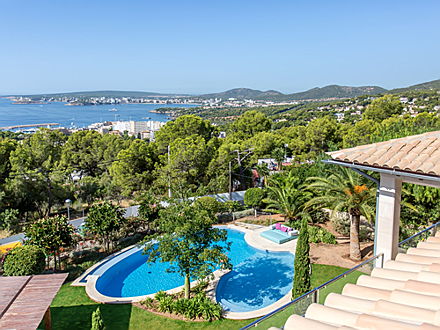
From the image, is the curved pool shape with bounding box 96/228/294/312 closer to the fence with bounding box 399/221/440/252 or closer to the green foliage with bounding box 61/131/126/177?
the fence with bounding box 399/221/440/252

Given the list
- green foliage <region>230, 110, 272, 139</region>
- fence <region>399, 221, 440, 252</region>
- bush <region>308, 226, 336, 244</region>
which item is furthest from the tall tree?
green foliage <region>230, 110, 272, 139</region>

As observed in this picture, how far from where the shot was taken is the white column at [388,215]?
5.32 metres

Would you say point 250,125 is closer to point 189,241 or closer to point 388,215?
point 189,241

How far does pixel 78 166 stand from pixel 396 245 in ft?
97.2

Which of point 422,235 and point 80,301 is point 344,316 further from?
point 80,301

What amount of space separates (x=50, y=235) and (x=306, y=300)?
35.1ft

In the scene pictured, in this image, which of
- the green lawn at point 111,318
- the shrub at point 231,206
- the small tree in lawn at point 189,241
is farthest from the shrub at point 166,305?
the shrub at point 231,206

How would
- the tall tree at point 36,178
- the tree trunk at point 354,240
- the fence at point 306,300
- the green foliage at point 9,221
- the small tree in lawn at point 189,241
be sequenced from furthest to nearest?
the tall tree at point 36,178 → the green foliage at point 9,221 → the tree trunk at point 354,240 → the small tree in lawn at point 189,241 → the fence at point 306,300

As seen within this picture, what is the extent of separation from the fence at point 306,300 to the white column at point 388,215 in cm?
52

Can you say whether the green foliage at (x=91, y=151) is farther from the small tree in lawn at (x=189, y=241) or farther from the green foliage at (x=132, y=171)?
the small tree in lawn at (x=189, y=241)

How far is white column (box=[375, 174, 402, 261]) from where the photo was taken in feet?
17.5

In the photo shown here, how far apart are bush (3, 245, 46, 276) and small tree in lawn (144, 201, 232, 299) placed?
3.59 metres

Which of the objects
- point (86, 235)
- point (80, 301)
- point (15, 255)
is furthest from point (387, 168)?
point (86, 235)

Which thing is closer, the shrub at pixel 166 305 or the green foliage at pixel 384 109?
the shrub at pixel 166 305
